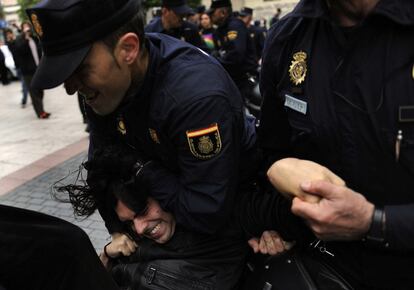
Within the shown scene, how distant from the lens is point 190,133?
139 centimetres

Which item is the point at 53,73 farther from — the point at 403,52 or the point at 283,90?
the point at 403,52

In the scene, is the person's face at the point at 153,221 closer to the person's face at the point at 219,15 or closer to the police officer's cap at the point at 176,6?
the police officer's cap at the point at 176,6

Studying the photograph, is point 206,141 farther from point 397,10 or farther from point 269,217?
point 397,10

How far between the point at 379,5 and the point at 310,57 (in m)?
0.24

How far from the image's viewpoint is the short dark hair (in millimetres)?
1390

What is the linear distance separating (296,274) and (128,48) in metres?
0.92

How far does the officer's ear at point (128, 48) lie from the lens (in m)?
1.42

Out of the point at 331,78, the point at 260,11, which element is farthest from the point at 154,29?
the point at 260,11

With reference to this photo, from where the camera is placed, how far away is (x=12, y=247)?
110 cm

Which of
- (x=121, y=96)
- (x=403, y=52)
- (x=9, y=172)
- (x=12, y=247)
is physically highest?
(x=403, y=52)

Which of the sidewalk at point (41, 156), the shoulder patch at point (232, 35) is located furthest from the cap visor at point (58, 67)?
the shoulder patch at point (232, 35)

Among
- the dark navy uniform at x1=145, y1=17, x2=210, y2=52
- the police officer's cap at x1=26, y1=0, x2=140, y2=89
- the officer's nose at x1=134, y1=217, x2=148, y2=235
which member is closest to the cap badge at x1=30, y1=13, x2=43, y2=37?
the police officer's cap at x1=26, y1=0, x2=140, y2=89

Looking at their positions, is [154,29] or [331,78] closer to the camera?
[331,78]

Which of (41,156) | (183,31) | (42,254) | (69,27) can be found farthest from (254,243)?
(41,156)
